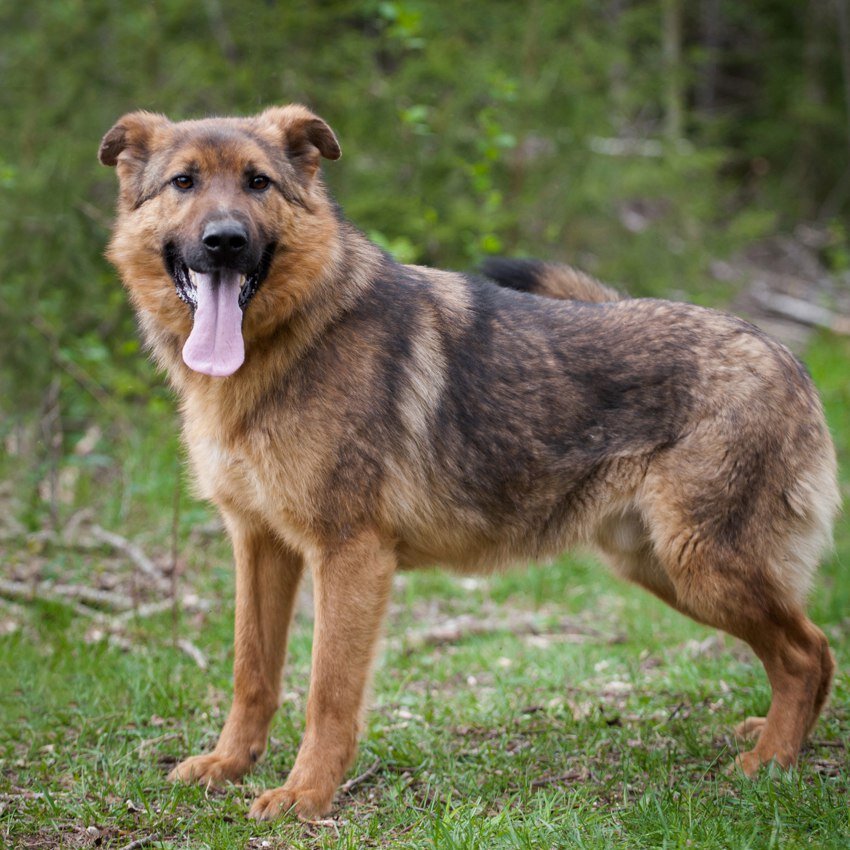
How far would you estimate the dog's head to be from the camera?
11.6 ft

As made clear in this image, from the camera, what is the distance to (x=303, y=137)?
394 cm

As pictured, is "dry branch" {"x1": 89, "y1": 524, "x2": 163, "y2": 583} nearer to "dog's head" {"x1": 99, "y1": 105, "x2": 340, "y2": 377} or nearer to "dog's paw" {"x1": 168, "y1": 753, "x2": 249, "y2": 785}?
"dog's paw" {"x1": 168, "y1": 753, "x2": 249, "y2": 785}

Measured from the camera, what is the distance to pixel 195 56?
25.2ft

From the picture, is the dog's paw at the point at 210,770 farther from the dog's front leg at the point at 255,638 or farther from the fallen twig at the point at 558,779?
the fallen twig at the point at 558,779

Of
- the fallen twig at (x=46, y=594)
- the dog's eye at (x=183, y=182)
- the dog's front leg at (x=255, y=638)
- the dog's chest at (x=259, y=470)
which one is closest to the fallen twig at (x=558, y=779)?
the dog's front leg at (x=255, y=638)

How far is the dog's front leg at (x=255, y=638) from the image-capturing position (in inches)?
154

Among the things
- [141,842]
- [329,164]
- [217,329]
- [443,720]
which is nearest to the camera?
[141,842]

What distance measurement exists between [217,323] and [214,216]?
38 cm

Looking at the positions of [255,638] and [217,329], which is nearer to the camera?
[217,329]

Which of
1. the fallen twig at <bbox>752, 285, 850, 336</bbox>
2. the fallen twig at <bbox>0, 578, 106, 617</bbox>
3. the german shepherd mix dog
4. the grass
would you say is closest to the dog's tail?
the german shepherd mix dog

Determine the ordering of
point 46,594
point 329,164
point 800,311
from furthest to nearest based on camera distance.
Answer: point 800,311, point 329,164, point 46,594

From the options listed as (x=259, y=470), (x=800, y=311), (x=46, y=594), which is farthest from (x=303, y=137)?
(x=800, y=311)

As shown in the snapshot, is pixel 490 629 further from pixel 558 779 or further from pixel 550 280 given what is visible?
pixel 550 280

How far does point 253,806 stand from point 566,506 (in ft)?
5.58
